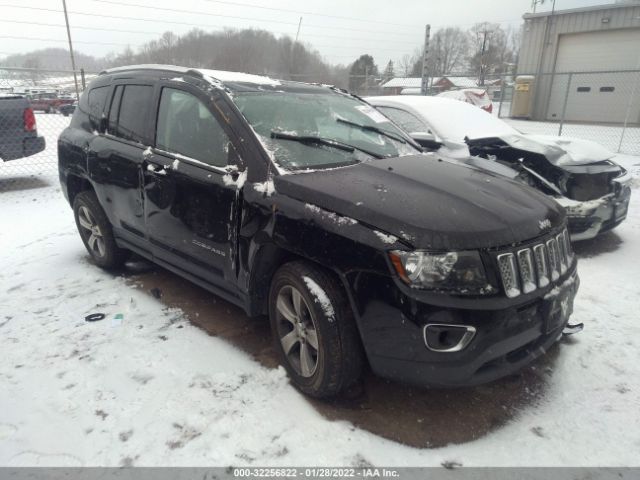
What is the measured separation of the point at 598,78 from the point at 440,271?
821 inches

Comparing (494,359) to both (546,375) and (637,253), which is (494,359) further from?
(637,253)

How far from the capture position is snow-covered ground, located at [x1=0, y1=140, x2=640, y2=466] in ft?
7.22

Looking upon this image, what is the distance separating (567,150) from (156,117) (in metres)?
4.40

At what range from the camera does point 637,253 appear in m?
4.75

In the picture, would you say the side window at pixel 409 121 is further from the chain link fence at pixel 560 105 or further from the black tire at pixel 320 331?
the chain link fence at pixel 560 105

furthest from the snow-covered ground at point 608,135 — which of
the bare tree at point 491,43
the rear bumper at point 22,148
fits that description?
the bare tree at point 491,43

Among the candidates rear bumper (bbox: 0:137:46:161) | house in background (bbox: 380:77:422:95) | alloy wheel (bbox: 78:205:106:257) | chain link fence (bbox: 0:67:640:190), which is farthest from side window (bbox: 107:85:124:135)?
house in background (bbox: 380:77:422:95)

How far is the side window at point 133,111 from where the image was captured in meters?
3.55

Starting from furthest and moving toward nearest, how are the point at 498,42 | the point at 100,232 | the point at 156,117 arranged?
1. the point at 498,42
2. the point at 100,232
3. the point at 156,117

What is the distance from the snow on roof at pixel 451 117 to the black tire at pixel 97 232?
11.9 ft

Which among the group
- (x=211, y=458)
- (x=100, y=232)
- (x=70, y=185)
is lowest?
(x=211, y=458)

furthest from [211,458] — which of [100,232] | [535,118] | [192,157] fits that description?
[535,118]

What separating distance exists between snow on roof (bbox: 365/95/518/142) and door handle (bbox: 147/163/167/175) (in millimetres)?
3448

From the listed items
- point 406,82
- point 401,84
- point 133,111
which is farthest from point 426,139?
point 406,82
